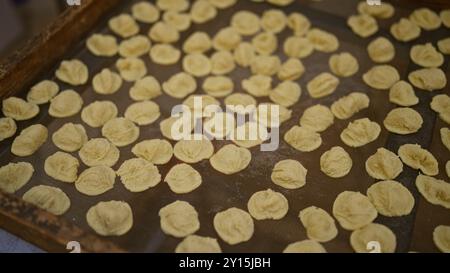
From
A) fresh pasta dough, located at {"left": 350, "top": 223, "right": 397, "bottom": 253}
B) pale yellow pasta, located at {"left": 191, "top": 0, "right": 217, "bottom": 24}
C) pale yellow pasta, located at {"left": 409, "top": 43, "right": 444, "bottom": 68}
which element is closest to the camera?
fresh pasta dough, located at {"left": 350, "top": 223, "right": 397, "bottom": 253}

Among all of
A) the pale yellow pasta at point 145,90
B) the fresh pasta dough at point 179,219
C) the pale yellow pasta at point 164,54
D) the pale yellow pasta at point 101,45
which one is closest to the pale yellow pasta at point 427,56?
the pale yellow pasta at point 164,54

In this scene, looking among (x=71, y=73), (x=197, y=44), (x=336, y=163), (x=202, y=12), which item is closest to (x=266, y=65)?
(x=197, y=44)

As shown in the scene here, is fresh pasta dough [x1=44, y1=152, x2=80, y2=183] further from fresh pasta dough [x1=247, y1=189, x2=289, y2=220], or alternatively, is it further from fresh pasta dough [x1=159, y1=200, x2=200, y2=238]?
fresh pasta dough [x1=247, y1=189, x2=289, y2=220]

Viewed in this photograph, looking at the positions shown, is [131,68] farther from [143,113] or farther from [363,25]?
[363,25]

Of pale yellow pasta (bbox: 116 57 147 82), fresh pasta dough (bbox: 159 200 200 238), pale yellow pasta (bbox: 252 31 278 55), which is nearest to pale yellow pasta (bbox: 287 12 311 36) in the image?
pale yellow pasta (bbox: 252 31 278 55)

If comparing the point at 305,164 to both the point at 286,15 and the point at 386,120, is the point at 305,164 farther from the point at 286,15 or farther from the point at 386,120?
the point at 286,15
